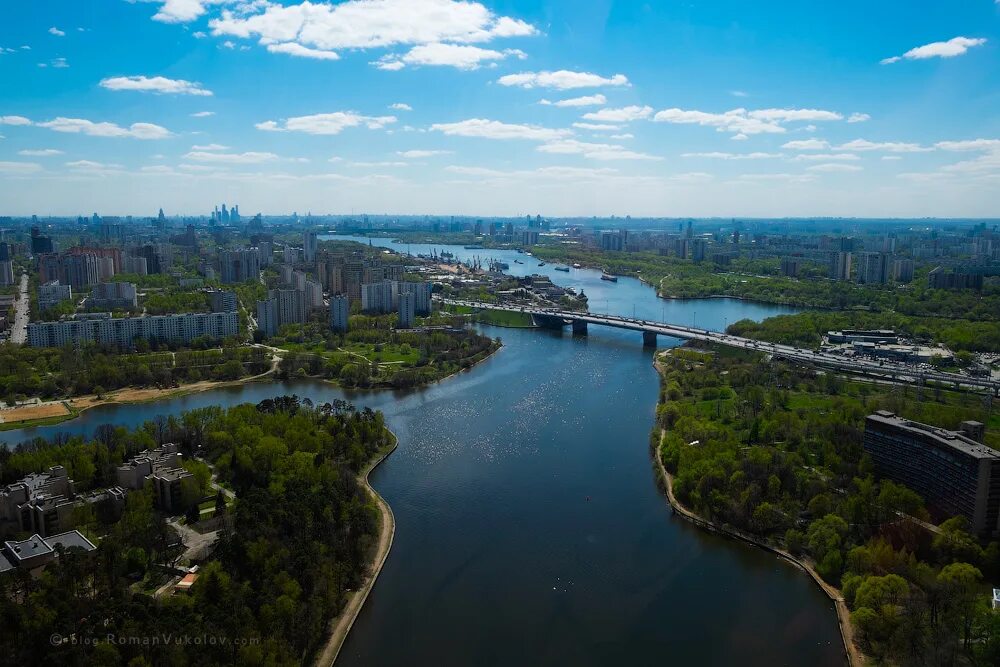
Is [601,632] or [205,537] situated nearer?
[601,632]

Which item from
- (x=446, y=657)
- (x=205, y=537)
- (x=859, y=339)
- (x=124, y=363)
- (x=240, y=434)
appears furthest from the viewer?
(x=859, y=339)

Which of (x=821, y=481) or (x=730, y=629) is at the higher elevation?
(x=821, y=481)

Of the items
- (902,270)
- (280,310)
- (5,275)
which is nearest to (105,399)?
(280,310)

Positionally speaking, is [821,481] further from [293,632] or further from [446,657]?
[293,632]

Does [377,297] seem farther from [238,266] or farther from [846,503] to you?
[846,503]

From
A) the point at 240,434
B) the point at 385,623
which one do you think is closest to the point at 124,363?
the point at 240,434

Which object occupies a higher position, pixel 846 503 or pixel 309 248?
pixel 309 248

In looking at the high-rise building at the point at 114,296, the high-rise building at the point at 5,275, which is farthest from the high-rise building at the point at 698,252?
the high-rise building at the point at 5,275
